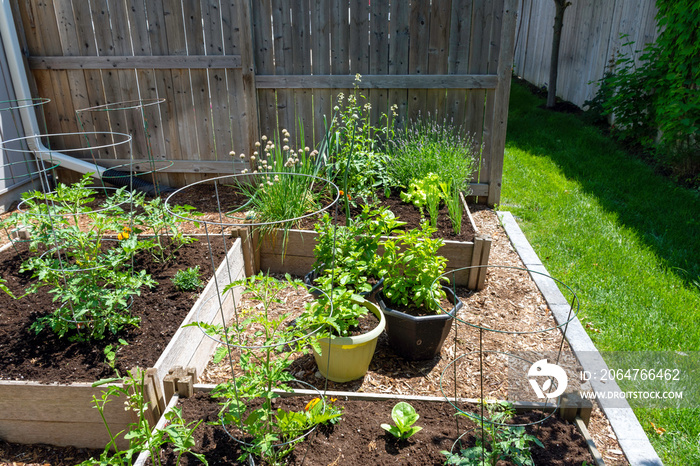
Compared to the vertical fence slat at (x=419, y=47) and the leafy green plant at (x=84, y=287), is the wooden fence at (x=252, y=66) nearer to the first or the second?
the vertical fence slat at (x=419, y=47)

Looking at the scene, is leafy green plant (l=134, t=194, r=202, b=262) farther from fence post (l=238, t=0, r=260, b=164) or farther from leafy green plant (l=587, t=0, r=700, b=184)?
leafy green plant (l=587, t=0, r=700, b=184)

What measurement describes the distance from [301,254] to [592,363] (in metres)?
2.08

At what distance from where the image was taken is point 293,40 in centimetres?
486

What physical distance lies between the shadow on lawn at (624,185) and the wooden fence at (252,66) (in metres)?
1.26

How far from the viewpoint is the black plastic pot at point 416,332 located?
8.84ft

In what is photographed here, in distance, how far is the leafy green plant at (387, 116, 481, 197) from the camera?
4.28 m

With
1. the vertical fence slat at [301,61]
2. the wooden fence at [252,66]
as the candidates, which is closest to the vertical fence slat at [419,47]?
the wooden fence at [252,66]

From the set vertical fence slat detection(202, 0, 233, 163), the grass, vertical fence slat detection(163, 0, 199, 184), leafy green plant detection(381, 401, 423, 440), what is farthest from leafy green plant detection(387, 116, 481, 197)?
leafy green plant detection(381, 401, 423, 440)

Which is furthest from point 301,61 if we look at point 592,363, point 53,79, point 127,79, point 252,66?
point 592,363

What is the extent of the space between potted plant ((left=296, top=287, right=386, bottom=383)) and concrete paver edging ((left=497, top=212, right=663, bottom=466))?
3.95 feet

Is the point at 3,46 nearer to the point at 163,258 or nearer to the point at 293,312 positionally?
the point at 163,258

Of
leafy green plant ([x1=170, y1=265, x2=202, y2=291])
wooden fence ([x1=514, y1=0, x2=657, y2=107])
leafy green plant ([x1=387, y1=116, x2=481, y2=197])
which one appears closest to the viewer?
leafy green plant ([x1=170, y1=265, x2=202, y2=291])

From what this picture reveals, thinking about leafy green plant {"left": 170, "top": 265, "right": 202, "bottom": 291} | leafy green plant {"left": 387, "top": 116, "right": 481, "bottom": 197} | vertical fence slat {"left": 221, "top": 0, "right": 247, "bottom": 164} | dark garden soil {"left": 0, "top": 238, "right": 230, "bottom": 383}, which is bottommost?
dark garden soil {"left": 0, "top": 238, "right": 230, "bottom": 383}

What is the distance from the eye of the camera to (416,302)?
276cm
